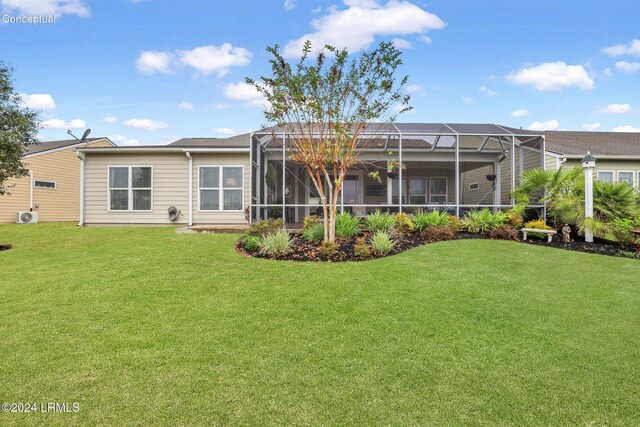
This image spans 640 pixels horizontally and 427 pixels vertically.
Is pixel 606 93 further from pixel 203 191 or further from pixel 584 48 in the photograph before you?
pixel 203 191

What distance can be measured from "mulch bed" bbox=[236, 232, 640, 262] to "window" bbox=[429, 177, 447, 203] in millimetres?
7782

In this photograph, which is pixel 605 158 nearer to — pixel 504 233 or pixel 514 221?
pixel 514 221

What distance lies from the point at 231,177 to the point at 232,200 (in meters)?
0.83

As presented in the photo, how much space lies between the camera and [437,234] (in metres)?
7.80

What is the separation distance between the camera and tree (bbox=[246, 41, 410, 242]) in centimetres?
669

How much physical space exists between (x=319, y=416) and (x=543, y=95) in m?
16.3

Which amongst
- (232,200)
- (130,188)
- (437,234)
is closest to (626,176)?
(437,234)

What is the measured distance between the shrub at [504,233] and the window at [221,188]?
8.15 meters

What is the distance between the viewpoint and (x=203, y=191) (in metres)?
12.2

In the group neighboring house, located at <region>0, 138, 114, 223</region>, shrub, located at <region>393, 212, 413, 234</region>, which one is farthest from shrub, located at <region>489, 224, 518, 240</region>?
neighboring house, located at <region>0, 138, 114, 223</region>

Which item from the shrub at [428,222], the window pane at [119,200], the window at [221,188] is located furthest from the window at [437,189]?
the window pane at [119,200]

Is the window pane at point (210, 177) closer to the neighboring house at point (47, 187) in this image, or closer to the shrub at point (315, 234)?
the shrub at point (315, 234)

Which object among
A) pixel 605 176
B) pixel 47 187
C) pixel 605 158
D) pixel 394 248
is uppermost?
pixel 605 158

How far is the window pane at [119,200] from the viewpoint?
1238 centimetres
